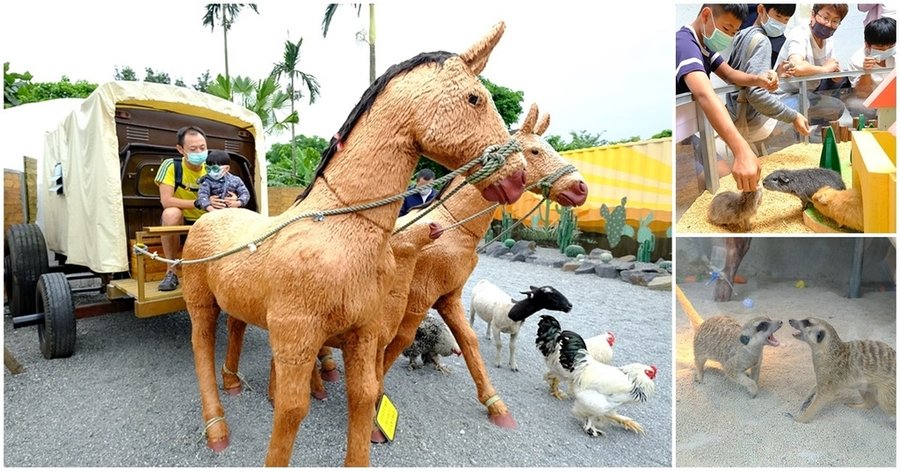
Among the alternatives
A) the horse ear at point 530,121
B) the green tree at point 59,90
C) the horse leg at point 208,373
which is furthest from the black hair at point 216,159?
the green tree at point 59,90

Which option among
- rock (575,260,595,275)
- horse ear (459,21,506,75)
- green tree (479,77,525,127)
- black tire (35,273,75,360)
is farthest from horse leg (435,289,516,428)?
green tree (479,77,525,127)

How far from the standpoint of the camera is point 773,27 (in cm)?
128

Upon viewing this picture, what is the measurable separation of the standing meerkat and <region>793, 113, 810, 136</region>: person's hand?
0.57m

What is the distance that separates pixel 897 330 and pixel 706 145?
82 cm

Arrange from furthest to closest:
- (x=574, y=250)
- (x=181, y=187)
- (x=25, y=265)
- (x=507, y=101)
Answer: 1. (x=507, y=101)
2. (x=574, y=250)
3. (x=25, y=265)
4. (x=181, y=187)

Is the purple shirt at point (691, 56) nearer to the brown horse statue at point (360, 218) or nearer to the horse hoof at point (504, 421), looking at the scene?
the brown horse statue at point (360, 218)

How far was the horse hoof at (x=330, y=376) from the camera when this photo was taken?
2930mm

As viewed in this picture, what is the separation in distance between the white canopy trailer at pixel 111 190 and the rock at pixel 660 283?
4972mm

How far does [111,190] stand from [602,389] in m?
3.06

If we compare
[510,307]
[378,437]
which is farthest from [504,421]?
[510,307]

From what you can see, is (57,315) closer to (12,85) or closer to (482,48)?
(482,48)

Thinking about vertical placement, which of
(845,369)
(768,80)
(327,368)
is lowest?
(327,368)

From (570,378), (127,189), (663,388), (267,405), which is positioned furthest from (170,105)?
(663,388)

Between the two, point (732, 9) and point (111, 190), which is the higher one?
point (732, 9)
